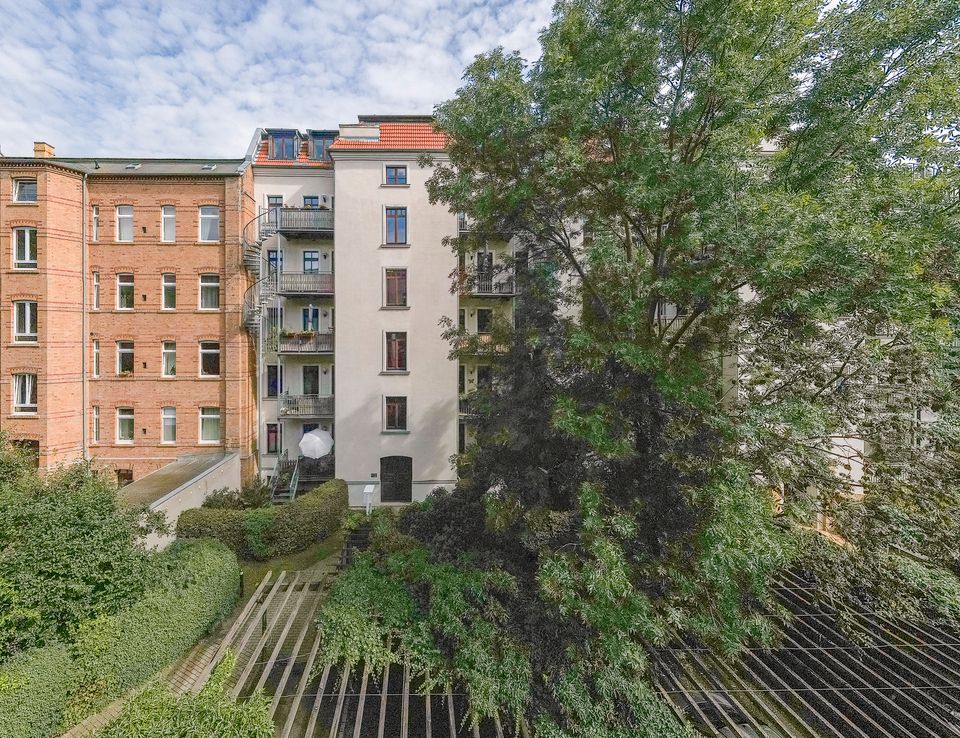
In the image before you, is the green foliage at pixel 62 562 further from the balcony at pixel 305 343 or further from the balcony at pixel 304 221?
the balcony at pixel 304 221

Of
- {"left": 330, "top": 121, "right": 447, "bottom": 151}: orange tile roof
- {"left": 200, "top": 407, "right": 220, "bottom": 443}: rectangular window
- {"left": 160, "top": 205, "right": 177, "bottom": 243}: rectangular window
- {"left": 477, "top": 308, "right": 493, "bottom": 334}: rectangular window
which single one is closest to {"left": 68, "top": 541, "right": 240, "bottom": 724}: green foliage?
{"left": 200, "top": 407, "right": 220, "bottom": 443}: rectangular window

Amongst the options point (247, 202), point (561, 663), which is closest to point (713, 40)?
point (561, 663)

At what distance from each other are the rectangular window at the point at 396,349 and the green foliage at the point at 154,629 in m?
7.54

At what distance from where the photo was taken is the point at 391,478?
14.9 m

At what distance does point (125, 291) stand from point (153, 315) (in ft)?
4.47

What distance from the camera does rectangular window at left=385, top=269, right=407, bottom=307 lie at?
1476 centimetres

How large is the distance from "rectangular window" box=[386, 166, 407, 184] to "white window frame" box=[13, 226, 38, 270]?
1184 cm

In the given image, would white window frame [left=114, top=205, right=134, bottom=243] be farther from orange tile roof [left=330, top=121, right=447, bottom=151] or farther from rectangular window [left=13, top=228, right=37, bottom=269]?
orange tile roof [left=330, top=121, right=447, bottom=151]

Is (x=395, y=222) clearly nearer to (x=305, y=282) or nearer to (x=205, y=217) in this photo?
(x=305, y=282)

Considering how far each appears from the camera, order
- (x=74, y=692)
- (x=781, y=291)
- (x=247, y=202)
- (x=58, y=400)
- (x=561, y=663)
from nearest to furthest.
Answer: (x=781, y=291)
(x=561, y=663)
(x=74, y=692)
(x=58, y=400)
(x=247, y=202)

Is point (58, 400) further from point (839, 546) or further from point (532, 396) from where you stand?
point (839, 546)

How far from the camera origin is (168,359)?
15.4m

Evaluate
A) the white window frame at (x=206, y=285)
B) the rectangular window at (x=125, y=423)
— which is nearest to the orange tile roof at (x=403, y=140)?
the white window frame at (x=206, y=285)

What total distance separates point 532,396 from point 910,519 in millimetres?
5351
